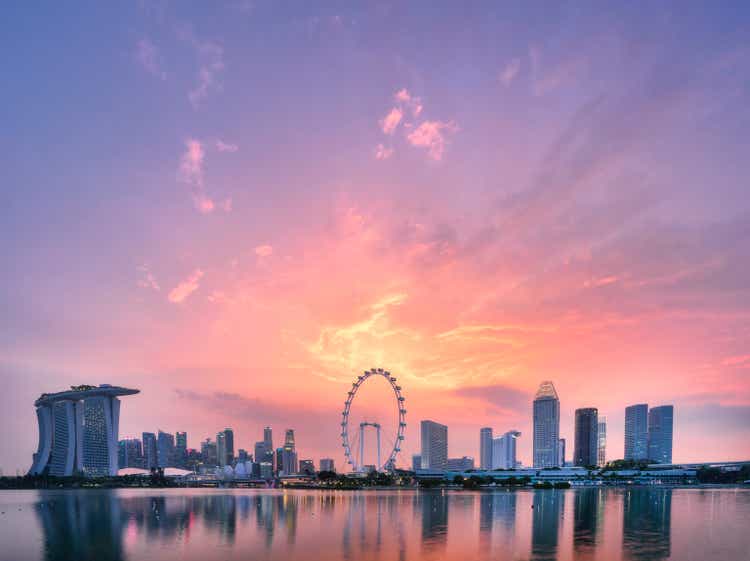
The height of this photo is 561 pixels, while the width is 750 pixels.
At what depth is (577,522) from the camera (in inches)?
3044

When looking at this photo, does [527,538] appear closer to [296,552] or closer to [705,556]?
[705,556]

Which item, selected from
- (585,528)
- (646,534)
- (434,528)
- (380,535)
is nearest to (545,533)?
(585,528)

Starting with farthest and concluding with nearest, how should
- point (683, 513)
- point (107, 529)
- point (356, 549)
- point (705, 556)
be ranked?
point (683, 513) → point (107, 529) → point (356, 549) → point (705, 556)

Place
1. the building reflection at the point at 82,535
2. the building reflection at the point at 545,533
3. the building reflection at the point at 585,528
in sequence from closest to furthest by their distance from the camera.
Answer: the building reflection at the point at 545,533, the building reflection at the point at 82,535, the building reflection at the point at 585,528

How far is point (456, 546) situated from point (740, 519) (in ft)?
178

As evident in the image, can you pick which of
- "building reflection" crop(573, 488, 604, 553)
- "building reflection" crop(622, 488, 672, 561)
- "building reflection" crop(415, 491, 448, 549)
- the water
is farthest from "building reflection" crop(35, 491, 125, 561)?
"building reflection" crop(622, 488, 672, 561)

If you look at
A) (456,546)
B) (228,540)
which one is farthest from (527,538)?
(228,540)

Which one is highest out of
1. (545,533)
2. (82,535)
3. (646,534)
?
(646,534)

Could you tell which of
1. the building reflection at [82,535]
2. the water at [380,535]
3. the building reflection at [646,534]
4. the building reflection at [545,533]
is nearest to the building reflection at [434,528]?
the water at [380,535]

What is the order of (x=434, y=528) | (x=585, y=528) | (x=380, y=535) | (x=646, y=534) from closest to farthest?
(x=380, y=535) → (x=646, y=534) → (x=434, y=528) → (x=585, y=528)

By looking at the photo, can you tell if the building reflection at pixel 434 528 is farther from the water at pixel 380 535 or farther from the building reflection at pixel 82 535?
the building reflection at pixel 82 535

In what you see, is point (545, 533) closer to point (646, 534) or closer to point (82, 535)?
point (646, 534)

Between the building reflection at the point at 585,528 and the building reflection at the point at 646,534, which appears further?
the building reflection at the point at 585,528

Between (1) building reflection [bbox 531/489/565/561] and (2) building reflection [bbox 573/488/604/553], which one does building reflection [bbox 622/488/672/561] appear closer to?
(2) building reflection [bbox 573/488/604/553]
